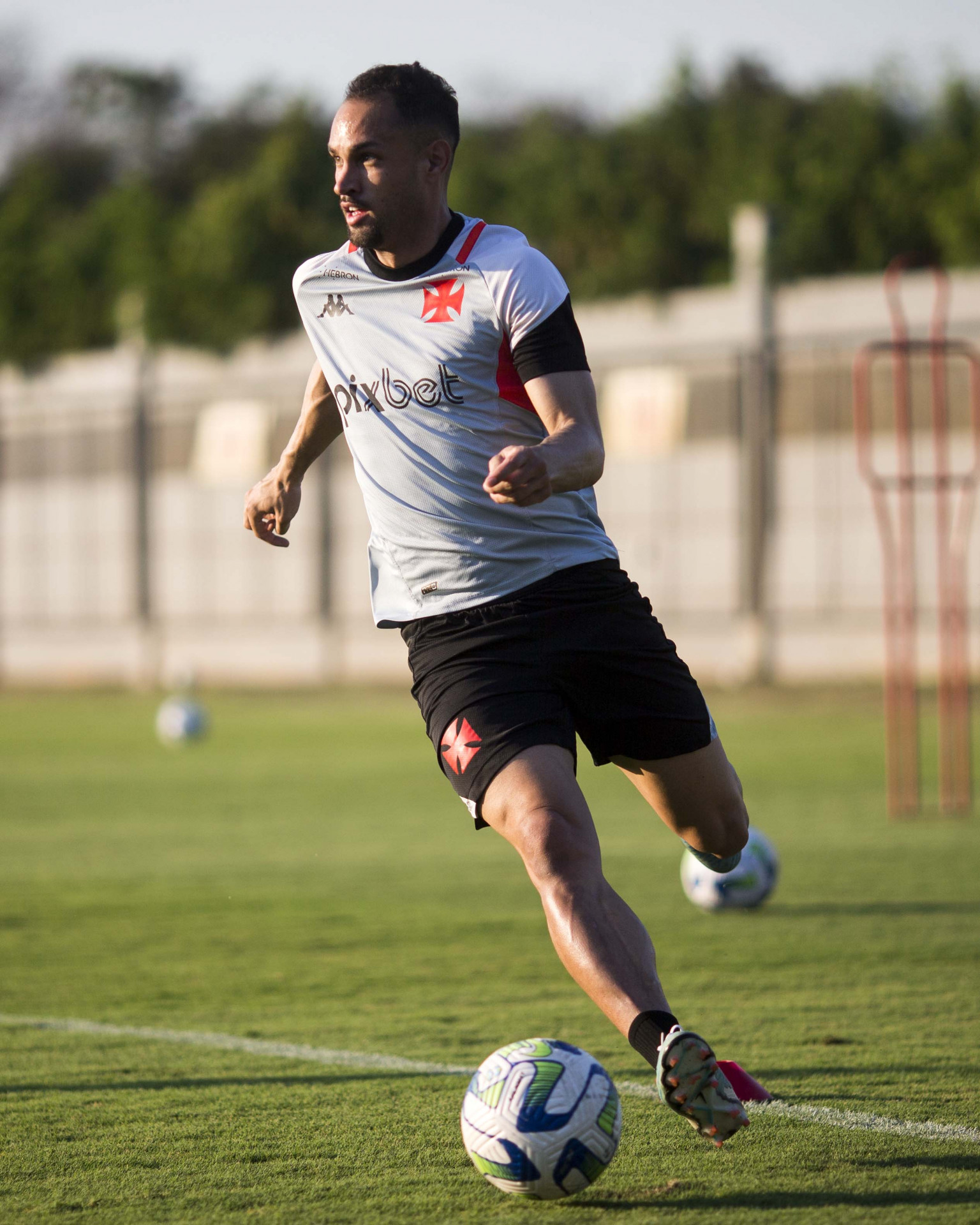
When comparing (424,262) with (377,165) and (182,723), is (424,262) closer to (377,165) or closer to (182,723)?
(377,165)

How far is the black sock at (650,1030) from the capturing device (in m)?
3.45

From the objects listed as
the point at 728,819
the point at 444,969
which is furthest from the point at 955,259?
the point at 728,819

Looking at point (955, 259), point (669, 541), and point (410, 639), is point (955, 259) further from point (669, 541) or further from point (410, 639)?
point (410, 639)

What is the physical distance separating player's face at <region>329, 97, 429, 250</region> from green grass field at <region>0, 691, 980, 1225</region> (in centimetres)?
210

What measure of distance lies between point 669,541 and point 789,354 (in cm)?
303

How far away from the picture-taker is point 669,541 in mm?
23875

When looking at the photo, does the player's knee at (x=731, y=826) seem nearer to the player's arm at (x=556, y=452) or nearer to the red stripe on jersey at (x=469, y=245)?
the player's arm at (x=556, y=452)

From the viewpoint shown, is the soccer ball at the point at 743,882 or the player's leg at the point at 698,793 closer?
the player's leg at the point at 698,793

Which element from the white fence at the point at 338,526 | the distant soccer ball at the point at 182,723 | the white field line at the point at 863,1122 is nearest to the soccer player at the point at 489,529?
the white field line at the point at 863,1122

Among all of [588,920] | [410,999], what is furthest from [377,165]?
[410,999]

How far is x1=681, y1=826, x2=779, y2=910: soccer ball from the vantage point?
24.5 feet

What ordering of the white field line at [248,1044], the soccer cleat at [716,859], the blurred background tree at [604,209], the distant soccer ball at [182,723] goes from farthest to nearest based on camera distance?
the blurred background tree at [604,209], the distant soccer ball at [182,723], the white field line at [248,1044], the soccer cleat at [716,859]

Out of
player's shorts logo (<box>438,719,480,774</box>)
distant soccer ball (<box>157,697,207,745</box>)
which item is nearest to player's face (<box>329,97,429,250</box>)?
player's shorts logo (<box>438,719,480,774</box>)

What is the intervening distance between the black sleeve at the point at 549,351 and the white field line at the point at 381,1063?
173cm
